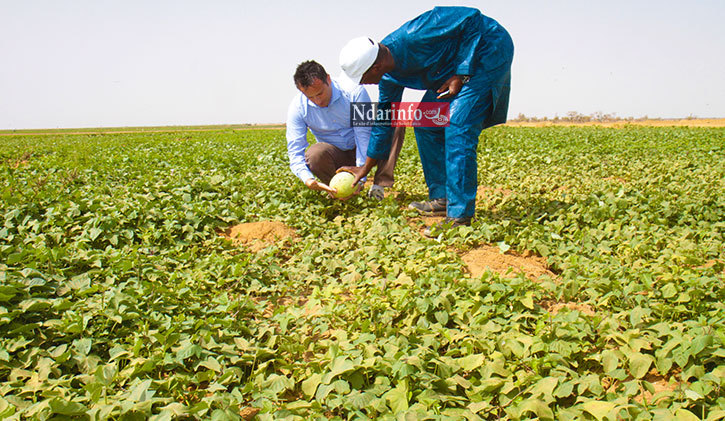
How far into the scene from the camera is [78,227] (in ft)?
12.6

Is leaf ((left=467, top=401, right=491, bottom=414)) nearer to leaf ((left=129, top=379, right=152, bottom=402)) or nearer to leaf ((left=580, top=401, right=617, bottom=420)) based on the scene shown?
leaf ((left=580, top=401, right=617, bottom=420))

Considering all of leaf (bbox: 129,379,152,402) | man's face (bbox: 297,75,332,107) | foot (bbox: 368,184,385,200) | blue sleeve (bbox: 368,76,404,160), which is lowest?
leaf (bbox: 129,379,152,402)

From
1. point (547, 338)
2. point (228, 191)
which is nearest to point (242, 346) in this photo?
point (547, 338)

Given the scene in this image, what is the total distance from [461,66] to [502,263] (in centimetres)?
168

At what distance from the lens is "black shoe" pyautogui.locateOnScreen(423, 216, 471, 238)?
A: 381cm

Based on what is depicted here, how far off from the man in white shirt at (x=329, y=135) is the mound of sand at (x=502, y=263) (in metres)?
1.85

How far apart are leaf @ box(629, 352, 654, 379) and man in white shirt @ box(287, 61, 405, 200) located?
11.2ft

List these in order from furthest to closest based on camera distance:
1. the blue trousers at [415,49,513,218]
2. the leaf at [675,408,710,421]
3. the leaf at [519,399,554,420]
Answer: the blue trousers at [415,49,513,218]
the leaf at [519,399,554,420]
the leaf at [675,408,710,421]

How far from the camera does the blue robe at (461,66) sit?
367 cm

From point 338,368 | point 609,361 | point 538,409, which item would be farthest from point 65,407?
point 609,361

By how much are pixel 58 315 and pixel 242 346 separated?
3.73 ft

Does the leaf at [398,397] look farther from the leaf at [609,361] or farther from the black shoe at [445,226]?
the black shoe at [445,226]

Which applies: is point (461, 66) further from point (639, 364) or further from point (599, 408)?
point (599, 408)

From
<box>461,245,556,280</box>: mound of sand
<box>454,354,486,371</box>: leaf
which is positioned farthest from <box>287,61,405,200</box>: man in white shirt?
<box>454,354,486,371</box>: leaf
